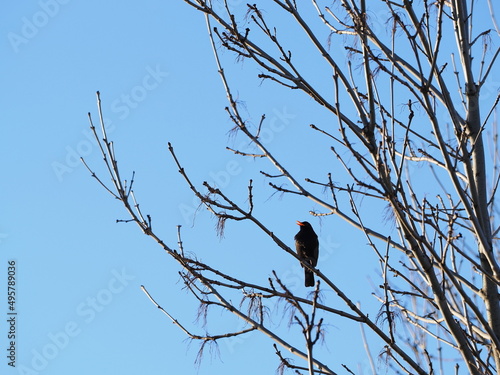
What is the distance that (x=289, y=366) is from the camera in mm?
2859

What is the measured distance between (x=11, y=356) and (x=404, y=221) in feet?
18.9

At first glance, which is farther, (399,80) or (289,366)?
(399,80)

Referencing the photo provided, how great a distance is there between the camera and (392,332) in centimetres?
281

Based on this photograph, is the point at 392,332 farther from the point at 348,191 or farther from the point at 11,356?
the point at 11,356

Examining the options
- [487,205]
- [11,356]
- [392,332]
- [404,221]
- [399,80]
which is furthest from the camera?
[11,356]

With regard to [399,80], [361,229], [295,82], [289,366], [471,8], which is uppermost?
[471,8]

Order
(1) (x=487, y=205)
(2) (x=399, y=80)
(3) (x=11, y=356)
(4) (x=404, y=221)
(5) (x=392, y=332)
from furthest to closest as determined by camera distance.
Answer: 1. (3) (x=11, y=356)
2. (2) (x=399, y=80)
3. (1) (x=487, y=205)
4. (5) (x=392, y=332)
5. (4) (x=404, y=221)

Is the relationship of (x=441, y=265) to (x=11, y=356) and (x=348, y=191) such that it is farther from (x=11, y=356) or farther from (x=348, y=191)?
(x=11, y=356)

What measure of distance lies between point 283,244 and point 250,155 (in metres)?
0.62

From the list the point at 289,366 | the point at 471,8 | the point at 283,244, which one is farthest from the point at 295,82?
the point at 289,366

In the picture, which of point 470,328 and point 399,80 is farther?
point 399,80

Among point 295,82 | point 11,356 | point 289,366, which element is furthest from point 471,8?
point 11,356

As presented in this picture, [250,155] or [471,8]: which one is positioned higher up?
[471,8]

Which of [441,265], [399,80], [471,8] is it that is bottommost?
[441,265]
